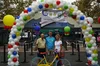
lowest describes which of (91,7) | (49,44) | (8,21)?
(49,44)

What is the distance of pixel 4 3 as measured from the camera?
134ft

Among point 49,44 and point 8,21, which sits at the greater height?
point 8,21

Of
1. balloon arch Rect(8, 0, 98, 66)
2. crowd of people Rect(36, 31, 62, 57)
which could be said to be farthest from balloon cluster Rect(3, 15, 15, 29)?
crowd of people Rect(36, 31, 62, 57)

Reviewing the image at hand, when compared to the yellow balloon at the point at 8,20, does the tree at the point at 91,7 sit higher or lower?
higher

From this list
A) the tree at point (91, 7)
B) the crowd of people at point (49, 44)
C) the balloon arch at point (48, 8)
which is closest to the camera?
the crowd of people at point (49, 44)

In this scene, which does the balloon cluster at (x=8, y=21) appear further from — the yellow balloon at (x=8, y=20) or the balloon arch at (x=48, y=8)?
the balloon arch at (x=48, y=8)

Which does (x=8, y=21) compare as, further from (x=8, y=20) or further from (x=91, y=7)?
(x=91, y=7)

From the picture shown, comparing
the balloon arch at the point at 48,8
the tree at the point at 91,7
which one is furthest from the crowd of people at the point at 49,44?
the tree at the point at 91,7

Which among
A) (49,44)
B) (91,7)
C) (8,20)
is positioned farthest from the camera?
(91,7)

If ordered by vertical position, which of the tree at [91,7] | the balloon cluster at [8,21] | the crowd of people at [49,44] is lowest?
the crowd of people at [49,44]

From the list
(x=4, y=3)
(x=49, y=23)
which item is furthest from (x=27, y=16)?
(x=4, y=3)

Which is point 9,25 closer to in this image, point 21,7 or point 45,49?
point 45,49

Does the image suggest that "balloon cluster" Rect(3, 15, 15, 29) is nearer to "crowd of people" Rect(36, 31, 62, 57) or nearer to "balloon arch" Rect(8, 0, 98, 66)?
"balloon arch" Rect(8, 0, 98, 66)

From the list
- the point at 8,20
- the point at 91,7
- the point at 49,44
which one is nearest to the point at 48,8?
the point at 49,44
